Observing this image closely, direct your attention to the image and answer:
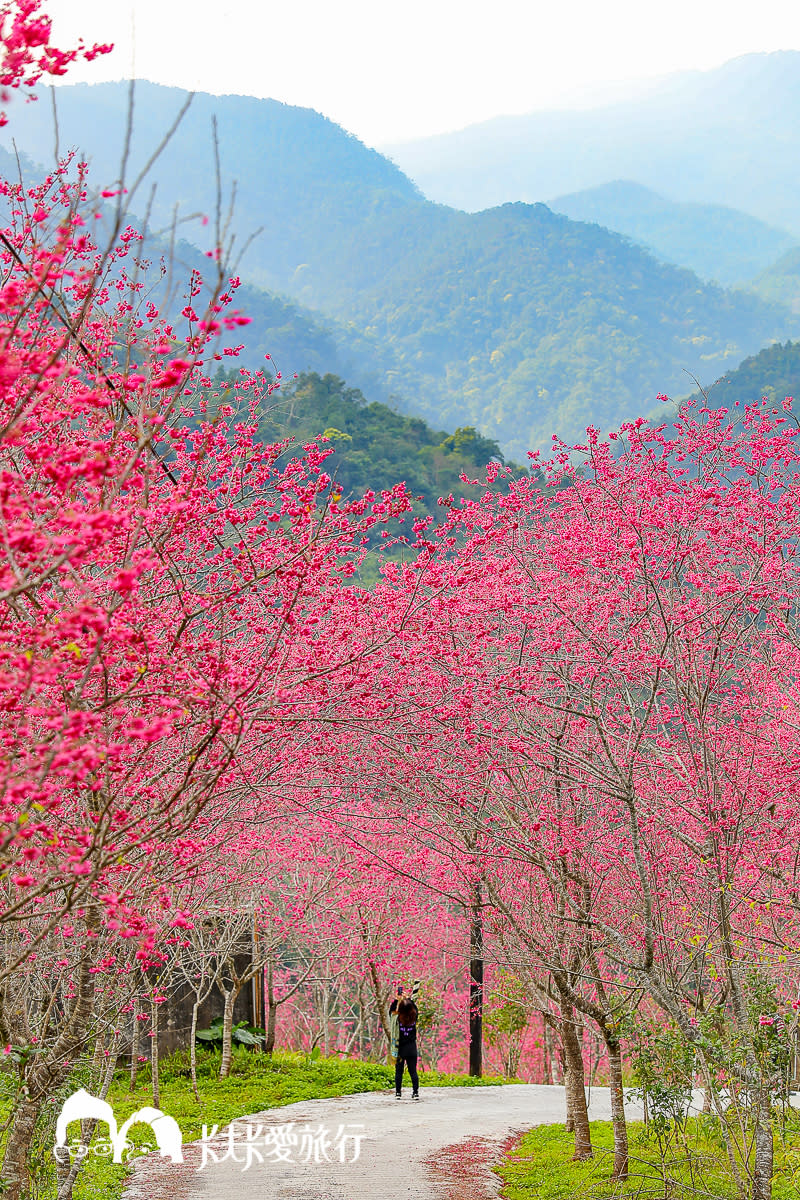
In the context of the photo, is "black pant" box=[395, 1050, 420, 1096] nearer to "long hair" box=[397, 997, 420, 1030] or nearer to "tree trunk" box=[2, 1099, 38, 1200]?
"long hair" box=[397, 997, 420, 1030]

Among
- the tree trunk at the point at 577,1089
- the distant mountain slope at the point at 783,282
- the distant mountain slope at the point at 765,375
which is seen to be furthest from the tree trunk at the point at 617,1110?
the distant mountain slope at the point at 783,282

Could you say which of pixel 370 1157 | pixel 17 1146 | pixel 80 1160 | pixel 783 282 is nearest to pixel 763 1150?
pixel 80 1160

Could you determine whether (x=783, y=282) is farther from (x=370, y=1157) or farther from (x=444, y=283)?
(x=370, y=1157)

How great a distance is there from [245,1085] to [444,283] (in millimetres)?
112102

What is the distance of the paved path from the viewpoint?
28.1 ft

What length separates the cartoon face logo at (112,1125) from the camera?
6.31 metres

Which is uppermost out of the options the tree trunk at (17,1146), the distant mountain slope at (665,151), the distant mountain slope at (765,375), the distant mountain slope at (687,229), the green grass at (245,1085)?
the distant mountain slope at (665,151)

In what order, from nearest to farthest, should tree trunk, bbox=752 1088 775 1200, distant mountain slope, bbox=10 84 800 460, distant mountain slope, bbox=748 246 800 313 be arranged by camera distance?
1. tree trunk, bbox=752 1088 775 1200
2. distant mountain slope, bbox=10 84 800 460
3. distant mountain slope, bbox=748 246 800 313

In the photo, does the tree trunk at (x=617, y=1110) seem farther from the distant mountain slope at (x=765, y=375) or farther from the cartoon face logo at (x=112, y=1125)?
the distant mountain slope at (x=765, y=375)

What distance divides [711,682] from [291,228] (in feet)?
464

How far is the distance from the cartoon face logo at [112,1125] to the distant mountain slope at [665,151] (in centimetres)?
16795

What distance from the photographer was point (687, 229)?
151250mm

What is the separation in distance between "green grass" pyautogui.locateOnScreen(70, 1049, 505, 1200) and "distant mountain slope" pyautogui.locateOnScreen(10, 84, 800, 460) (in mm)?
67788

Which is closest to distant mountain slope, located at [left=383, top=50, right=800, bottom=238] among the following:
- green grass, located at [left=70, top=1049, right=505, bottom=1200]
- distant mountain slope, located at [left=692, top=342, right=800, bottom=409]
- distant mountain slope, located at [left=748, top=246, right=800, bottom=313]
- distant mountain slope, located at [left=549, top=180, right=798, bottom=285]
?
distant mountain slope, located at [left=549, top=180, right=798, bottom=285]
